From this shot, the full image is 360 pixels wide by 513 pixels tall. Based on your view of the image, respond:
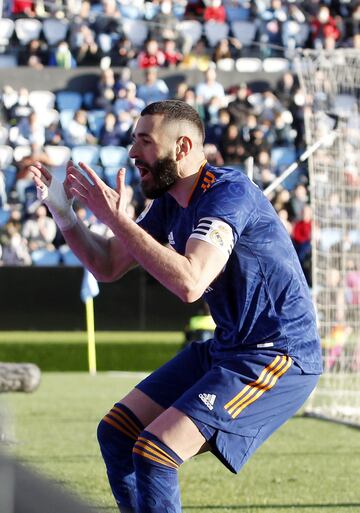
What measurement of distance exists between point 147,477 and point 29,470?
7.26 feet

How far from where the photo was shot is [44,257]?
59.6 ft

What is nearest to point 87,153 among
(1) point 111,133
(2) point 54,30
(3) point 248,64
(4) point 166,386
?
(1) point 111,133

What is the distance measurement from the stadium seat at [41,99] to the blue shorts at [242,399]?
1732cm

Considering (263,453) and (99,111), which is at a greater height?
(99,111)

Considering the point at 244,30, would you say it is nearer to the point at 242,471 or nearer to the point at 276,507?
the point at 242,471

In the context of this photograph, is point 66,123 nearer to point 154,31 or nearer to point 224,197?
point 154,31

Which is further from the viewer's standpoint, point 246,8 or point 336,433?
point 246,8

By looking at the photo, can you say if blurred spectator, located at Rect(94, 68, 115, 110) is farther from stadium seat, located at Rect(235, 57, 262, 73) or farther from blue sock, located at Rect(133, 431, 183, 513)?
blue sock, located at Rect(133, 431, 183, 513)

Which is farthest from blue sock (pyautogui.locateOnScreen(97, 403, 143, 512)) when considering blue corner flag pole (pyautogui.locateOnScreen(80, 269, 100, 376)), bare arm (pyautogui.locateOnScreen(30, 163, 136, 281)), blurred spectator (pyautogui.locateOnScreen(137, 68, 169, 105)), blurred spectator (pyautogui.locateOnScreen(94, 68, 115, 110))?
blurred spectator (pyautogui.locateOnScreen(94, 68, 115, 110))

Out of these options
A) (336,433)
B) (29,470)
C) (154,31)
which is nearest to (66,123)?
(154,31)

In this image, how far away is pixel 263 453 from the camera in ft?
29.2

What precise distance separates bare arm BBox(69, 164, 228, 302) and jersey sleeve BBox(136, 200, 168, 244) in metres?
0.79

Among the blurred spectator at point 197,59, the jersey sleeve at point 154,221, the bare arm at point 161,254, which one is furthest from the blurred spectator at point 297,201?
the bare arm at point 161,254

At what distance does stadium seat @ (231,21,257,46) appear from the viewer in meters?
23.4
